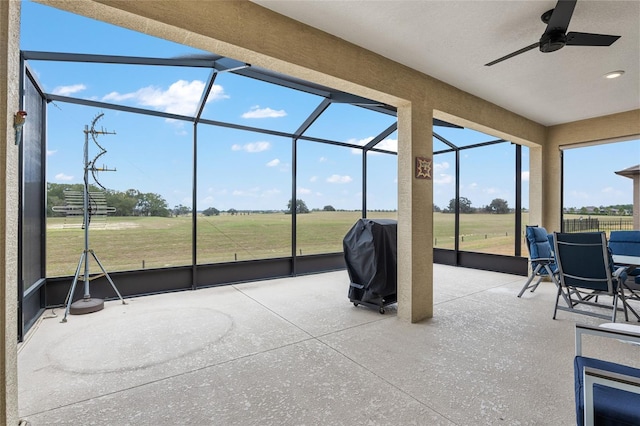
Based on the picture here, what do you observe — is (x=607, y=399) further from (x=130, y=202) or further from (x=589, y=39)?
(x=130, y=202)

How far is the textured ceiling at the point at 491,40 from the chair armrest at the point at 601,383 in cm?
257

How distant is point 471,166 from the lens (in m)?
6.84

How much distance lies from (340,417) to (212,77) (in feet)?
13.3

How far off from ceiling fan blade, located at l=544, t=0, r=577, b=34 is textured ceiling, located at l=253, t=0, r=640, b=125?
7.6 inches

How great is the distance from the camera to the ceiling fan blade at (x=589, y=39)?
2336 millimetres

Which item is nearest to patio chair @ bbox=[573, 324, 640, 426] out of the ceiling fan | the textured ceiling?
the ceiling fan

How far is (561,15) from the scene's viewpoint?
7.30 ft

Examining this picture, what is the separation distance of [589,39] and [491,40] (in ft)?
2.48

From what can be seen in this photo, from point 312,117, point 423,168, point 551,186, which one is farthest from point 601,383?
point 551,186

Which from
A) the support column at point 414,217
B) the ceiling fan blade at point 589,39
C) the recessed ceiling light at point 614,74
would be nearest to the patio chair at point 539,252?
the support column at point 414,217

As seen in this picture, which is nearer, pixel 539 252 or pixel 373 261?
pixel 373 261

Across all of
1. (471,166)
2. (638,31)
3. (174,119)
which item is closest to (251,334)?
(174,119)

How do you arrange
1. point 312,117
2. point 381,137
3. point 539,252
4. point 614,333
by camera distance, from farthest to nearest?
point 381,137 → point 312,117 → point 539,252 → point 614,333

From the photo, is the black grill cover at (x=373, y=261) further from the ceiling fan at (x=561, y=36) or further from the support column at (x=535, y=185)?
A: the support column at (x=535, y=185)
